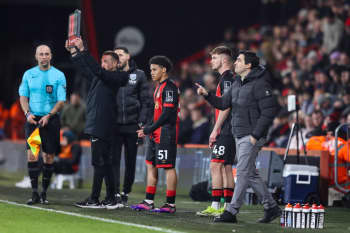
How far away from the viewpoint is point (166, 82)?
10727mm

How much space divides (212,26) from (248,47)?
7.11ft

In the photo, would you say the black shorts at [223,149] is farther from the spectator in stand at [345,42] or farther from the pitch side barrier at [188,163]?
the spectator in stand at [345,42]

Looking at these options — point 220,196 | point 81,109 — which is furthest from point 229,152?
point 81,109

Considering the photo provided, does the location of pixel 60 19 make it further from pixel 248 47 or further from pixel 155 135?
pixel 155 135

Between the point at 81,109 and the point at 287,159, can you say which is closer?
the point at 287,159

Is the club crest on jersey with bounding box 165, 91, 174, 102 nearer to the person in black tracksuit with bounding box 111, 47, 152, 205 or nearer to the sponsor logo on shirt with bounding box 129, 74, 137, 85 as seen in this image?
the person in black tracksuit with bounding box 111, 47, 152, 205

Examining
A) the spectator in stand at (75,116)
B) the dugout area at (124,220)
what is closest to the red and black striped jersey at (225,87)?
the dugout area at (124,220)

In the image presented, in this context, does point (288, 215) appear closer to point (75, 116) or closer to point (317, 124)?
point (317, 124)

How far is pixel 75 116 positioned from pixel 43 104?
719 cm

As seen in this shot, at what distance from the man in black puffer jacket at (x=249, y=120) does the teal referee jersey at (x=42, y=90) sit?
2405 millimetres

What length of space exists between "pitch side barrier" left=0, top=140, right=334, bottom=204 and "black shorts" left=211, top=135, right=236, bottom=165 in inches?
122

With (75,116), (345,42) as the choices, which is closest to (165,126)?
(75,116)

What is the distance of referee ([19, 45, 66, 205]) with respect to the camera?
11.1 meters

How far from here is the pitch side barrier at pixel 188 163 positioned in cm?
1327
